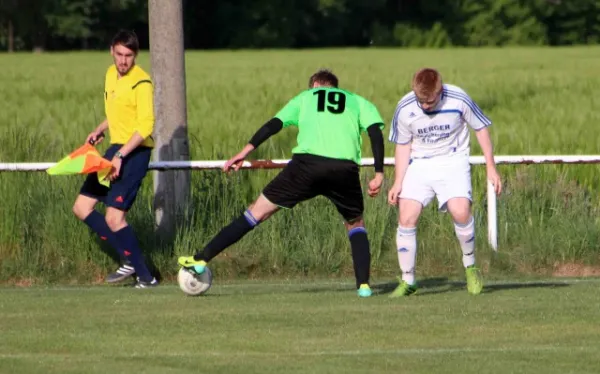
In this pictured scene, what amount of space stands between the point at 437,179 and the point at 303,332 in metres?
2.01

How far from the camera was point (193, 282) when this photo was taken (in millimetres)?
10211

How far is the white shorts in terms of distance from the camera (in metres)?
9.86

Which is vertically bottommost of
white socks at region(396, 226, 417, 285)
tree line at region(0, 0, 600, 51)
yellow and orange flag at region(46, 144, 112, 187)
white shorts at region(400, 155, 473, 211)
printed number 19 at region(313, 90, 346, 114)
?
white socks at region(396, 226, 417, 285)

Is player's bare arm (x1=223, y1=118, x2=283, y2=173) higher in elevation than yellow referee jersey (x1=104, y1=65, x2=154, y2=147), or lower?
lower

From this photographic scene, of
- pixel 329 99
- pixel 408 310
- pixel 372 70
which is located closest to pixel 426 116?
pixel 329 99

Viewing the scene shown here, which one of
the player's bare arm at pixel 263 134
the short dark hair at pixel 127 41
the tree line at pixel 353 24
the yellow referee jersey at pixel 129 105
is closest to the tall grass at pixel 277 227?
Answer: the yellow referee jersey at pixel 129 105

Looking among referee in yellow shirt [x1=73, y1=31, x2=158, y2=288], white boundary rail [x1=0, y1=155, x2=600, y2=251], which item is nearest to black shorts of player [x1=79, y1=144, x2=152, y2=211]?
referee in yellow shirt [x1=73, y1=31, x2=158, y2=288]

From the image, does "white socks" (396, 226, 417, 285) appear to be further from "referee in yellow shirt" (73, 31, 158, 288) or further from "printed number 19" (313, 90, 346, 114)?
"referee in yellow shirt" (73, 31, 158, 288)

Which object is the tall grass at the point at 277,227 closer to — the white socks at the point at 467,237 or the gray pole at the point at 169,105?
the gray pole at the point at 169,105

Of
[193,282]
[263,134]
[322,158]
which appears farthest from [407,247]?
[193,282]

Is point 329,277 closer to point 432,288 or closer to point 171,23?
point 432,288

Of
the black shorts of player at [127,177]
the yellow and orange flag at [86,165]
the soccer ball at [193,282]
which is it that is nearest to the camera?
the soccer ball at [193,282]

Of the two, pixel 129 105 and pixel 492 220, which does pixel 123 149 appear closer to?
pixel 129 105

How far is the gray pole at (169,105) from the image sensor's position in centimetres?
1251
